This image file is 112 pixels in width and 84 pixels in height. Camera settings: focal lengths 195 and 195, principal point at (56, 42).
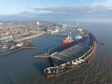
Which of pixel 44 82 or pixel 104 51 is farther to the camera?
pixel 104 51

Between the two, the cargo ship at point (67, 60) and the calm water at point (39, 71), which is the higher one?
the cargo ship at point (67, 60)

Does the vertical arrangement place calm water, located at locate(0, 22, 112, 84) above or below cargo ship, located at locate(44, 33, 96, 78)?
below

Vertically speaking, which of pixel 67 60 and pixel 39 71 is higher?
pixel 67 60

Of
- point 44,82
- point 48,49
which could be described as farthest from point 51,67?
point 48,49

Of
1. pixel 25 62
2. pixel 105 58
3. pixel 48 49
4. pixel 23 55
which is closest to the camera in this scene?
pixel 25 62

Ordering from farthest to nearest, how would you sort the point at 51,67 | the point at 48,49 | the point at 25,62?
the point at 48,49 < the point at 25,62 < the point at 51,67

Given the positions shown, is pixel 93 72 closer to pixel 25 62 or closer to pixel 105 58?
pixel 105 58

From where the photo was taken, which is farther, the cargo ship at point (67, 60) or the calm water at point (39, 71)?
the cargo ship at point (67, 60)

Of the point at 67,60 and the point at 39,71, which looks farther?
the point at 67,60

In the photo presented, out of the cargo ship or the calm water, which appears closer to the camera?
the calm water
